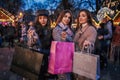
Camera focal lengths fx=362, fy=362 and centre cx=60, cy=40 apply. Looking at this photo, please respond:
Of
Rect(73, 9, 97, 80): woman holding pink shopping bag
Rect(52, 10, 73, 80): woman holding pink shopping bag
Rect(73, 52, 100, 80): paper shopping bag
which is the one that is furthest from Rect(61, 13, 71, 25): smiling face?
Rect(73, 52, 100, 80): paper shopping bag

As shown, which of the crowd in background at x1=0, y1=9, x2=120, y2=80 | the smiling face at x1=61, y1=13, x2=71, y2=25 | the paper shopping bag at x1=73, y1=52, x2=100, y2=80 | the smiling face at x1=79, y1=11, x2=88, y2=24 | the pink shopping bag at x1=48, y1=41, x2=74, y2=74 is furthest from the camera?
the smiling face at x1=61, y1=13, x2=71, y2=25

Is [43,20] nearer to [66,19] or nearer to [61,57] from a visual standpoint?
[66,19]

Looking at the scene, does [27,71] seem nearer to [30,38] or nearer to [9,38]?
[30,38]

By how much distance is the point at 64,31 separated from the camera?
19.2ft

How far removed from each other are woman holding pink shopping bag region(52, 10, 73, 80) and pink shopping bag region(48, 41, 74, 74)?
0.33 m

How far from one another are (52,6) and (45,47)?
2885cm

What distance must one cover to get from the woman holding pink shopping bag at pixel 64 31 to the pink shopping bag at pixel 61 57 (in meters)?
0.33

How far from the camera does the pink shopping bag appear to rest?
529 cm

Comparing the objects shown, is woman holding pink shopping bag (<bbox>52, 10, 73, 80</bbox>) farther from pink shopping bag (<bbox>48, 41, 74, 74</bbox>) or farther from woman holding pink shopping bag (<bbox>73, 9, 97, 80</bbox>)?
pink shopping bag (<bbox>48, 41, 74, 74</bbox>)

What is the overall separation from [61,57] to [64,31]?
2.16 ft

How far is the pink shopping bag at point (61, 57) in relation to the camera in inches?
208

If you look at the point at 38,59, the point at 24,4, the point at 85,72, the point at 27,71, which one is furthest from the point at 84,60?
the point at 24,4

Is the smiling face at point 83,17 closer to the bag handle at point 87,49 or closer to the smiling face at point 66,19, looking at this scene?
the smiling face at point 66,19

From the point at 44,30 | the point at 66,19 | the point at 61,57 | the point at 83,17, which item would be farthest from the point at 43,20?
the point at 61,57
